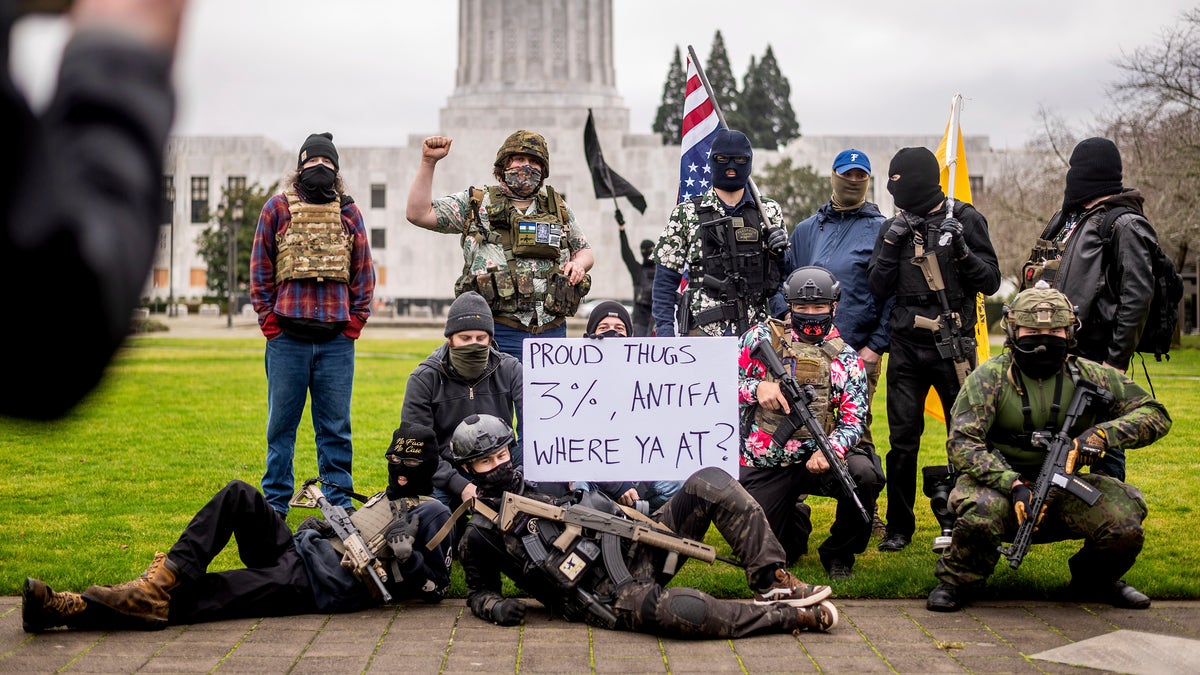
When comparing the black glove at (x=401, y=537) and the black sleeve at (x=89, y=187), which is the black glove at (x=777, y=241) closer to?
the black glove at (x=401, y=537)

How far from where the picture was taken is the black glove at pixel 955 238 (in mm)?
8188

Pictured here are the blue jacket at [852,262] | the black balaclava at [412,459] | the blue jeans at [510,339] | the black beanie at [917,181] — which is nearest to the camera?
the black balaclava at [412,459]

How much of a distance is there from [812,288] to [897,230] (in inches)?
37.0

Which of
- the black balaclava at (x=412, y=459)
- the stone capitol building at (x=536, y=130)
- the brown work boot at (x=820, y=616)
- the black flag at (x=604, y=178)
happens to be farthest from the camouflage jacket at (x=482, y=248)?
the stone capitol building at (x=536, y=130)

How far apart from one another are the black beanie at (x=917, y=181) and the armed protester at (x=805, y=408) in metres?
1.10

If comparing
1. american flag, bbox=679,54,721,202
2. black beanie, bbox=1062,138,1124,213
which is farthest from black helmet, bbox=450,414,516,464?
american flag, bbox=679,54,721,202

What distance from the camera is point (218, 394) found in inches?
819

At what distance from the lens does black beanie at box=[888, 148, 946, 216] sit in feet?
27.7

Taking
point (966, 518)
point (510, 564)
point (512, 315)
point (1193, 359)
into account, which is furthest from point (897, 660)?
point (1193, 359)

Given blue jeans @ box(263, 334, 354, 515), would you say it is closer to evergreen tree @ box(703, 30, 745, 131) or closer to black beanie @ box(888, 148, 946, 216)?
black beanie @ box(888, 148, 946, 216)

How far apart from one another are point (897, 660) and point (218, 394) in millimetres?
16789

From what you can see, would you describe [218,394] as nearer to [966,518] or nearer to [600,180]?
[600,180]

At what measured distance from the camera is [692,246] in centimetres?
884

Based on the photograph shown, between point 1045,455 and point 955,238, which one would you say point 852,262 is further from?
point 1045,455
